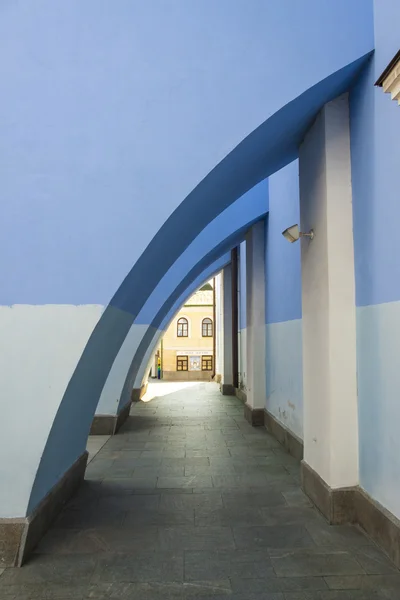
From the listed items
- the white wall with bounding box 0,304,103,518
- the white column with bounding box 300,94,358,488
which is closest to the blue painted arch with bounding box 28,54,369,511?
the white wall with bounding box 0,304,103,518

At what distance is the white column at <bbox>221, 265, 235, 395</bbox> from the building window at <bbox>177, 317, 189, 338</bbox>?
50.7 feet

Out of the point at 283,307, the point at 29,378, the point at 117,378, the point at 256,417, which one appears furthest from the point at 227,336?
the point at 29,378

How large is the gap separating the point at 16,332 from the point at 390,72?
122 inches

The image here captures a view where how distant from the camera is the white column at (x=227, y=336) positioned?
45.8 feet

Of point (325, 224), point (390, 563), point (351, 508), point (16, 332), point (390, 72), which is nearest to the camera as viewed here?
point (390, 72)

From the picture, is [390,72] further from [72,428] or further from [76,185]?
[72,428]

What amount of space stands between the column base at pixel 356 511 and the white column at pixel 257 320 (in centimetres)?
413

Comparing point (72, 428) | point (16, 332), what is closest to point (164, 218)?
point (16, 332)

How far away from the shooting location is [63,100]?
11.9 ft

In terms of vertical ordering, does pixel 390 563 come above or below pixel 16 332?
below

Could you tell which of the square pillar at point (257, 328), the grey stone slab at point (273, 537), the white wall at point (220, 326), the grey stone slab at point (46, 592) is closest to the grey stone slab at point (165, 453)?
the square pillar at point (257, 328)

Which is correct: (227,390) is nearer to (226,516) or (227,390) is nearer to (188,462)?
(188,462)

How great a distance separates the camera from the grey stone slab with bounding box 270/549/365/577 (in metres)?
3.12

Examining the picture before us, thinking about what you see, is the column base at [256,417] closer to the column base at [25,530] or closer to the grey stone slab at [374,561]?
the column base at [25,530]
